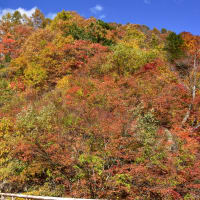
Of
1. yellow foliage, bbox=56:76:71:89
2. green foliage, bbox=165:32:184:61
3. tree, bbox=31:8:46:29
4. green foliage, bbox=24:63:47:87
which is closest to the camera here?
yellow foliage, bbox=56:76:71:89

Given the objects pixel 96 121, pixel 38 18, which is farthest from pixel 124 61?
pixel 38 18

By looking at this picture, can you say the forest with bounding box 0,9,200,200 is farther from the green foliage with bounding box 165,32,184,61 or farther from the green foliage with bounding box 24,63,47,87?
the green foliage with bounding box 165,32,184,61

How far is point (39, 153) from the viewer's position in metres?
8.67

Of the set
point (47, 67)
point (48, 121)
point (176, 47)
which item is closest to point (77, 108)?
point (48, 121)

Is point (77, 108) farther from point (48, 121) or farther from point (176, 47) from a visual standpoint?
point (176, 47)

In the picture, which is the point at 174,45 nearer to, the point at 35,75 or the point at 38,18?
the point at 35,75

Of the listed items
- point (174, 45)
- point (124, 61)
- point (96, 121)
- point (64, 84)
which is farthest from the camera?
point (174, 45)

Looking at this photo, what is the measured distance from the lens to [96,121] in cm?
1212

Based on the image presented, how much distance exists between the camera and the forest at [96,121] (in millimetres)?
8391

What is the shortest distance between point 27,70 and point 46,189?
47.7 ft

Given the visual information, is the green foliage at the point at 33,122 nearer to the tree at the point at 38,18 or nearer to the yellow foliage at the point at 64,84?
the yellow foliage at the point at 64,84

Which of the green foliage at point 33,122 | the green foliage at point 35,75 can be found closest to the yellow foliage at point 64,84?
the green foliage at point 35,75

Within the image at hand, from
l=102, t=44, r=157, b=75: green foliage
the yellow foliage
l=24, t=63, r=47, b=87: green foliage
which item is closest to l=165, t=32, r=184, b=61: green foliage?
l=102, t=44, r=157, b=75: green foliage

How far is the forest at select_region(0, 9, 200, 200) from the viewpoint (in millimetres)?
8391
